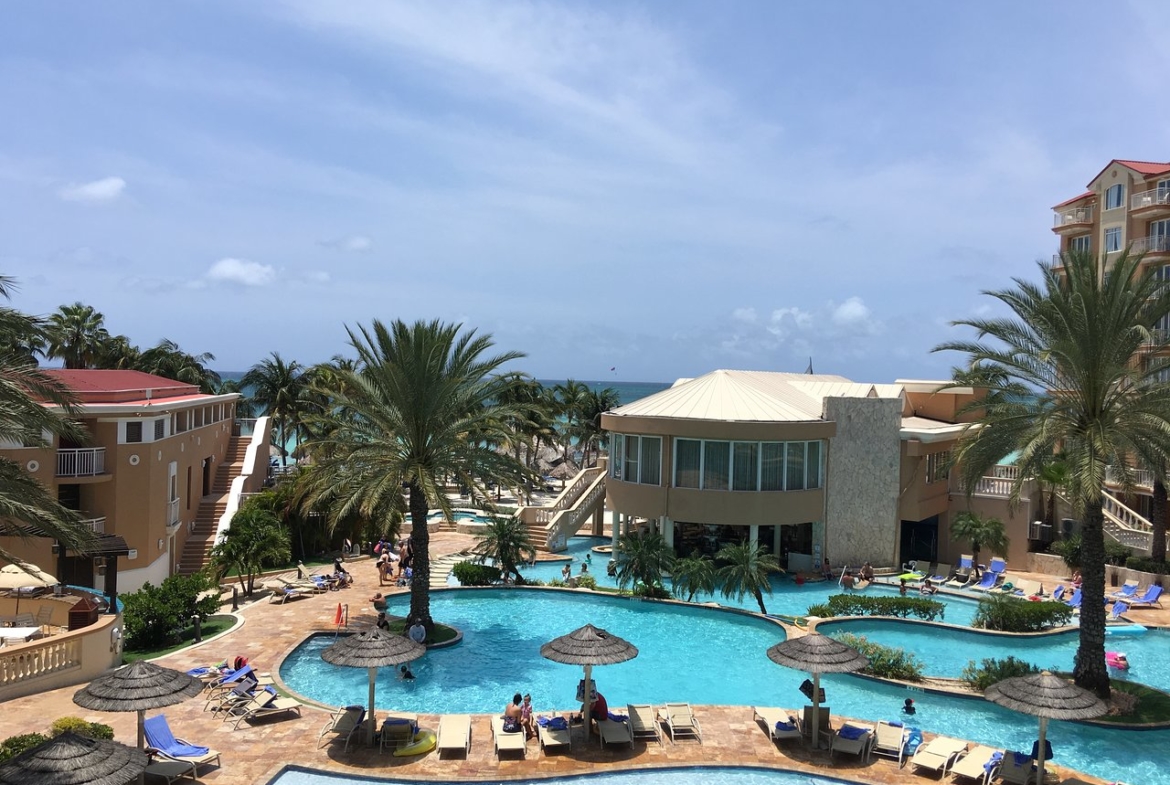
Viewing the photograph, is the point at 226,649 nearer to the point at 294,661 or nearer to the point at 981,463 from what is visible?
the point at 294,661

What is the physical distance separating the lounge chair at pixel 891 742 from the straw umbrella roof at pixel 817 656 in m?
1.25

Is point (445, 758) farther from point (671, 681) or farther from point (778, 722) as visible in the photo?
point (671, 681)

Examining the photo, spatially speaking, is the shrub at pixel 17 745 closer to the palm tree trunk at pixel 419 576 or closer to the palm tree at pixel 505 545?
the palm tree trunk at pixel 419 576

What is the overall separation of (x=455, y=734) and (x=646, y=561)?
14003mm

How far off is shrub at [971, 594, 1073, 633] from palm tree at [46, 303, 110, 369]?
5339cm

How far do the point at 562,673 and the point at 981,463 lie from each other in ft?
38.6

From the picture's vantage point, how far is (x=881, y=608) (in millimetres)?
26891

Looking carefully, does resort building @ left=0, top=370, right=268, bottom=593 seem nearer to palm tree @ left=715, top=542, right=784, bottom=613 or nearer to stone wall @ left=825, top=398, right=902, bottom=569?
palm tree @ left=715, top=542, right=784, bottom=613

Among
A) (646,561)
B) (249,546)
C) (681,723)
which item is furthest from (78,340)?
(681,723)

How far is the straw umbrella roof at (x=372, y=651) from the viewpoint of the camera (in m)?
15.6

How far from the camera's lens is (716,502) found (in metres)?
32.4

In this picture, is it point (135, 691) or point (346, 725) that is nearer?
point (135, 691)

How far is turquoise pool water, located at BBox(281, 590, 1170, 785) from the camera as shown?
1747 centimetres

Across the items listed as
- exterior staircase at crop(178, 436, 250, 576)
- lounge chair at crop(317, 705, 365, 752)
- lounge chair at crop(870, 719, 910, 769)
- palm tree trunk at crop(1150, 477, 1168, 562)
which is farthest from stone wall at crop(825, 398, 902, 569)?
exterior staircase at crop(178, 436, 250, 576)
